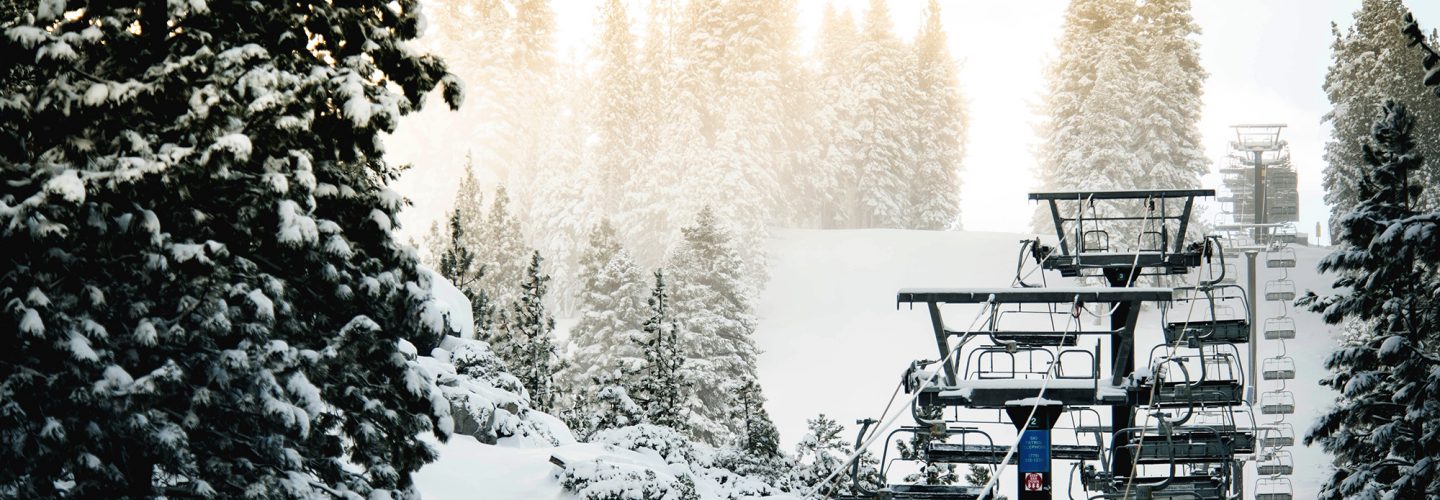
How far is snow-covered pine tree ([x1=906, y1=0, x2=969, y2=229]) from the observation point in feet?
220

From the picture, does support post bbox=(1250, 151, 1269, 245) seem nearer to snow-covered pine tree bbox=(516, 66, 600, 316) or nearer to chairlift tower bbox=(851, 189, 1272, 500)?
chairlift tower bbox=(851, 189, 1272, 500)

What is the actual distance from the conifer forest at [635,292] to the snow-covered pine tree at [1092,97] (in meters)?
0.15

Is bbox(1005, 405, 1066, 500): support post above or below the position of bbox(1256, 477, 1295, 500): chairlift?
above

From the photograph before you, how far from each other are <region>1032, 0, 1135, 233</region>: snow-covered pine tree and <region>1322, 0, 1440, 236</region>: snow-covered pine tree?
26.5ft

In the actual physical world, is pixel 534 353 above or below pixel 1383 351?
below

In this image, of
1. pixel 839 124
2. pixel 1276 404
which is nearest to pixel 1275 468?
pixel 1276 404

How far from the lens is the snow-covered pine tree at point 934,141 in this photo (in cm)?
6700

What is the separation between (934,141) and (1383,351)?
47482mm

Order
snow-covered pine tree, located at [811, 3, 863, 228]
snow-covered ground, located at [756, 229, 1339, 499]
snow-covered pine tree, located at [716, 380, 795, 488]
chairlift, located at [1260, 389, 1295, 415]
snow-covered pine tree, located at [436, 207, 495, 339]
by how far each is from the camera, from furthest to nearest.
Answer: snow-covered pine tree, located at [811, 3, 863, 228] → snow-covered ground, located at [756, 229, 1339, 499] → snow-covered pine tree, located at [436, 207, 495, 339] → chairlift, located at [1260, 389, 1295, 415] → snow-covered pine tree, located at [716, 380, 795, 488]

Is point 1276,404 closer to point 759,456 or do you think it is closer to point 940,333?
point 759,456

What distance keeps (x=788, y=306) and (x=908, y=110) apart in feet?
51.5

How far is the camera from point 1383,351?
1994cm

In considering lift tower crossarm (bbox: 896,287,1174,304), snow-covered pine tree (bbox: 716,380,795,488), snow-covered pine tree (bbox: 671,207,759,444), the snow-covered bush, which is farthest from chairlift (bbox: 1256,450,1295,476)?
lift tower crossarm (bbox: 896,287,1174,304)

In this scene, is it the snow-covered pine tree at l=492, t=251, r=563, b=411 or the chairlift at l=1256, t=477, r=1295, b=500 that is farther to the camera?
the snow-covered pine tree at l=492, t=251, r=563, b=411
